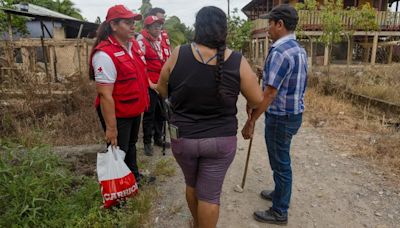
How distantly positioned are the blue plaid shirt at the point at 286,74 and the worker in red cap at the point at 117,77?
118cm

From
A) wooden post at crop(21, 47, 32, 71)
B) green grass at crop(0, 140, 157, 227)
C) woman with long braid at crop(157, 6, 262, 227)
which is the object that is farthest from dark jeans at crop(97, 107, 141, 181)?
wooden post at crop(21, 47, 32, 71)

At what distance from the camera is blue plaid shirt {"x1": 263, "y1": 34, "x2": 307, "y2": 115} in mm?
2479

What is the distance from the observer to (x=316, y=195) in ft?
11.5

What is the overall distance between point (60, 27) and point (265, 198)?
15.7 meters

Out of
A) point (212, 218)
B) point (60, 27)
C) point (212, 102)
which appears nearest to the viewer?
point (212, 102)

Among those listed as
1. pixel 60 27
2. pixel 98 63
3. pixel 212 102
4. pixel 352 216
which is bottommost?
pixel 352 216

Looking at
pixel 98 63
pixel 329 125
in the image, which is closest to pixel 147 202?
pixel 98 63

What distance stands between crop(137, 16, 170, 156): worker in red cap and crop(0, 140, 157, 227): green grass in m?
1.41

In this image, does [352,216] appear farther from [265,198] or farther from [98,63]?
[98,63]

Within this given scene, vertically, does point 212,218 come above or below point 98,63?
below

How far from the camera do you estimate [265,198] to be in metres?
3.42

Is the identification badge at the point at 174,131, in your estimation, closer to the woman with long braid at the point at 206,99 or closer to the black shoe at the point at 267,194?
the woman with long braid at the point at 206,99

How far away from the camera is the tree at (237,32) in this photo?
20031mm

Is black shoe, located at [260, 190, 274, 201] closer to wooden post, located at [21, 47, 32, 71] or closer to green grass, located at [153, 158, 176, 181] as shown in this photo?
green grass, located at [153, 158, 176, 181]
